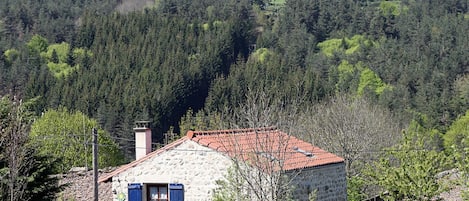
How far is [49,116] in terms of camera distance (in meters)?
56.0

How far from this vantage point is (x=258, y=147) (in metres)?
20.3

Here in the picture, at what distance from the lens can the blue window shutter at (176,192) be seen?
21.3 m

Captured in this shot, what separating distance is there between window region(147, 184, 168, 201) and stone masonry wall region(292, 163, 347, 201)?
3.12 meters

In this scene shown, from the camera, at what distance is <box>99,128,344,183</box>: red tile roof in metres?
19.0

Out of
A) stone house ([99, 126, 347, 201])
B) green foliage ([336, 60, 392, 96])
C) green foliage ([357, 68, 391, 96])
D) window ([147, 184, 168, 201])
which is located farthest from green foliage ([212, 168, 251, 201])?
green foliage ([357, 68, 391, 96])

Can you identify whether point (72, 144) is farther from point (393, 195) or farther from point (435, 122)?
point (435, 122)

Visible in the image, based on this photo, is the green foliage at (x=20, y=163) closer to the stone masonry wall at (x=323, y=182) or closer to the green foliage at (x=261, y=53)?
the stone masonry wall at (x=323, y=182)

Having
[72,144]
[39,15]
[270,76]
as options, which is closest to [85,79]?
[270,76]

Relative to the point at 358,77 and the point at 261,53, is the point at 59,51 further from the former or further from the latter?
the point at 358,77

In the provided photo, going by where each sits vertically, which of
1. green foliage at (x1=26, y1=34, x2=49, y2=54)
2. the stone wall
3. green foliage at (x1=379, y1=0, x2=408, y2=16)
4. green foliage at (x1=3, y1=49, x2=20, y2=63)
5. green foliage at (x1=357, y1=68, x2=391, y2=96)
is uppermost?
green foliage at (x1=379, y1=0, x2=408, y2=16)

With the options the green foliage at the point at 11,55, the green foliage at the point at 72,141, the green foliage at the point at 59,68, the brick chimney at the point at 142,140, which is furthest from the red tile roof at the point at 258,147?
the green foliage at the point at 11,55

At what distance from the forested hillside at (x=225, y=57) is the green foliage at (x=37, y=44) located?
17 cm

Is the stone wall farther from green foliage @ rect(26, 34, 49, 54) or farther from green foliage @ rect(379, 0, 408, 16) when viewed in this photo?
green foliage @ rect(379, 0, 408, 16)

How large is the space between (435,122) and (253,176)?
5892 cm
